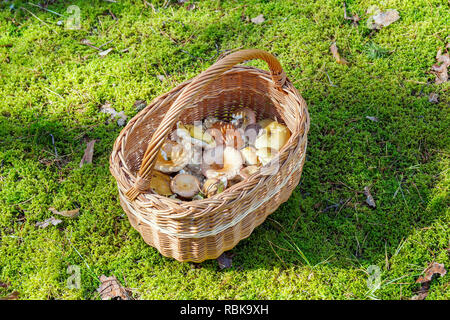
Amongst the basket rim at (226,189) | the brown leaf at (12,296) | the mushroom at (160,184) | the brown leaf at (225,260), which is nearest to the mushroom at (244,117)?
the basket rim at (226,189)

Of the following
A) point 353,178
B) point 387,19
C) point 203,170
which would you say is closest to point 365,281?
Result: point 353,178

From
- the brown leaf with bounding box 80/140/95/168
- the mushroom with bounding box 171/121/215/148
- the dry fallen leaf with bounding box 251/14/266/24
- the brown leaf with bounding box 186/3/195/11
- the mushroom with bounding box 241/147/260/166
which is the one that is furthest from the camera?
the brown leaf with bounding box 186/3/195/11

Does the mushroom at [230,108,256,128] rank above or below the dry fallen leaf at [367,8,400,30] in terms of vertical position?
below

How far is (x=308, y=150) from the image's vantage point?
12.6 feet

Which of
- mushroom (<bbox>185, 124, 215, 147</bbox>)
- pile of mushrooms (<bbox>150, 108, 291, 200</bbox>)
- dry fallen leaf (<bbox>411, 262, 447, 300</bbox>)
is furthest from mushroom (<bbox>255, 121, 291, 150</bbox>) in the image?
dry fallen leaf (<bbox>411, 262, 447, 300</bbox>)

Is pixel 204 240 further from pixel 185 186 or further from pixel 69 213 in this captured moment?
pixel 69 213

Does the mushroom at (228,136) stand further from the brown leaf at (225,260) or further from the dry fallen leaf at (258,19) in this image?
the dry fallen leaf at (258,19)

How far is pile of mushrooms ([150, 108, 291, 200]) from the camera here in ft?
10.2

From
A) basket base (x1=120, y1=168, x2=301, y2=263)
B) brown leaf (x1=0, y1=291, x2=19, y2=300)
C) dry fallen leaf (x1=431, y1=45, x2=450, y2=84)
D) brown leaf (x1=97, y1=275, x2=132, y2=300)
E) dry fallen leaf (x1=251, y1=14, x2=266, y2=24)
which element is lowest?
brown leaf (x1=97, y1=275, x2=132, y2=300)

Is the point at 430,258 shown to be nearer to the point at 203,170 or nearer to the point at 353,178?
the point at 353,178

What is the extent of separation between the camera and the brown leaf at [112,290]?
3086 millimetres

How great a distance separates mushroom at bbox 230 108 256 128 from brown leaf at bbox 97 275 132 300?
156cm

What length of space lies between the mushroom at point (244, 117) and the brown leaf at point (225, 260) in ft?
3.49

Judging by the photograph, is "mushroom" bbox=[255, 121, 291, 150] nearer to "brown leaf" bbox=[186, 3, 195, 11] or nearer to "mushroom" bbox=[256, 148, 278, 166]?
"mushroom" bbox=[256, 148, 278, 166]
